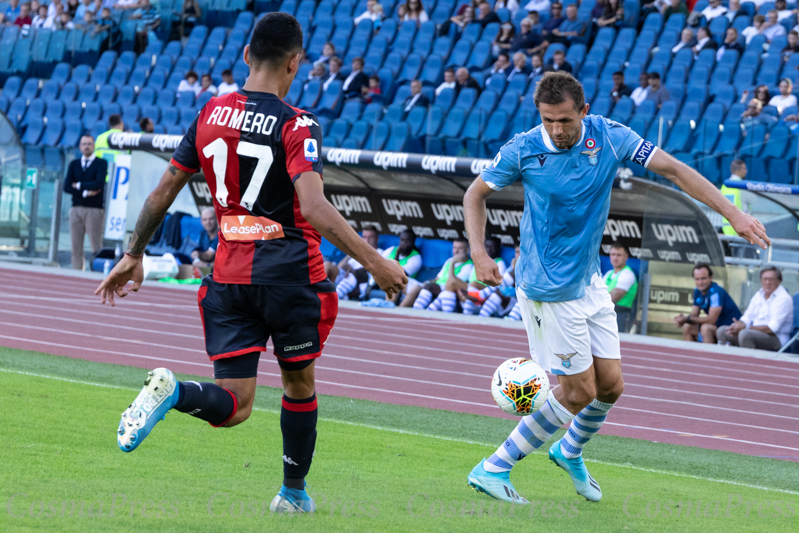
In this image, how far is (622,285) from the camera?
15047mm

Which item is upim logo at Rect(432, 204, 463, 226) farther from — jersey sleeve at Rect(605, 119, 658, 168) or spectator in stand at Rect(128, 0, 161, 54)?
spectator in stand at Rect(128, 0, 161, 54)

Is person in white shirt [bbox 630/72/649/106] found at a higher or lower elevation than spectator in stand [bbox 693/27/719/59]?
lower

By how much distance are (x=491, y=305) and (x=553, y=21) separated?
23.0 ft

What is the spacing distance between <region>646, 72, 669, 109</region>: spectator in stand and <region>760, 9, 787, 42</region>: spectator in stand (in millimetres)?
2487

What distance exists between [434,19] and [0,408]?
18086mm

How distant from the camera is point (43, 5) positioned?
29.1 metres

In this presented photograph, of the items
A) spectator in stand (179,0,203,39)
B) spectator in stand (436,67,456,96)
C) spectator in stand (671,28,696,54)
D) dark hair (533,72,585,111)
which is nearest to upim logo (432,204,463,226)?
spectator in stand (436,67,456,96)

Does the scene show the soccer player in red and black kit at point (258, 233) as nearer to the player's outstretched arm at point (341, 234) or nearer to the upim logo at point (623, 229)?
the player's outstretched arm at point (341, 234)

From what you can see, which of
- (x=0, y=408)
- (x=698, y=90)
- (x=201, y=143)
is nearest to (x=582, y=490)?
(x=201, y=143)

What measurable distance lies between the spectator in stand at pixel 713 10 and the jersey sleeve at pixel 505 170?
50.8 feet

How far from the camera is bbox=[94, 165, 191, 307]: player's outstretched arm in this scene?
451 centimetres

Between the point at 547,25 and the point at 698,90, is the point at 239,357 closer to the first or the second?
the point at 698,90

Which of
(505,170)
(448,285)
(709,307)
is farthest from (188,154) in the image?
(448,285)

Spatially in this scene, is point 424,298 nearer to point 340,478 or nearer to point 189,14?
point 340,478
